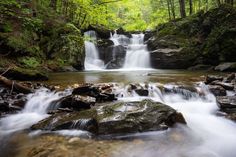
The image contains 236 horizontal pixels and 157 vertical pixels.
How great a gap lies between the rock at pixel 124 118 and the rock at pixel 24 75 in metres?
4.14

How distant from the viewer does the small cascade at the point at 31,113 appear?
18.5 ft

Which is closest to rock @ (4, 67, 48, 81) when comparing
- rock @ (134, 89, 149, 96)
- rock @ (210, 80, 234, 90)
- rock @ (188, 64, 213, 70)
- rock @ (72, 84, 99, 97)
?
rock @ (72, 84, 99, 97)

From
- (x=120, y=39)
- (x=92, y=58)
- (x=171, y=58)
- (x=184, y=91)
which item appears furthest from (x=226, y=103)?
(x=120, y=39)

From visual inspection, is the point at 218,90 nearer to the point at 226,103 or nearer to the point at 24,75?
the point at 226,103

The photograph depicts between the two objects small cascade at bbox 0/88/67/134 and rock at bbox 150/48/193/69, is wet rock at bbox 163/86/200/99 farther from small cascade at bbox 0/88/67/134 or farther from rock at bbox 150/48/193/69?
rock at bbox 150/48/193/69

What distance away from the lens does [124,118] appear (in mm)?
4934

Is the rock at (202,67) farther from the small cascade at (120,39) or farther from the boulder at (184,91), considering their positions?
the boulder at (184,91)

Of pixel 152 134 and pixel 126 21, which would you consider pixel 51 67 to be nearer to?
pixel 152 134

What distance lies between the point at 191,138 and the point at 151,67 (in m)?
12.2

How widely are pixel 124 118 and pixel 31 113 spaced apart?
295cm

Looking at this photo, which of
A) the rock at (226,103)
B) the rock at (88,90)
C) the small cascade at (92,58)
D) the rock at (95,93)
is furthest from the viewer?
the small cascade at (92,58)

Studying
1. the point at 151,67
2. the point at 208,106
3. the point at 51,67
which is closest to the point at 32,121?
the point at 208,106

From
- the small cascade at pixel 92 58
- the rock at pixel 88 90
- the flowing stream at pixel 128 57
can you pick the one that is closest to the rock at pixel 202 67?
the flowing stream at pixel 128 57

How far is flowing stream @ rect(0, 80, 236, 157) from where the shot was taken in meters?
4.24
